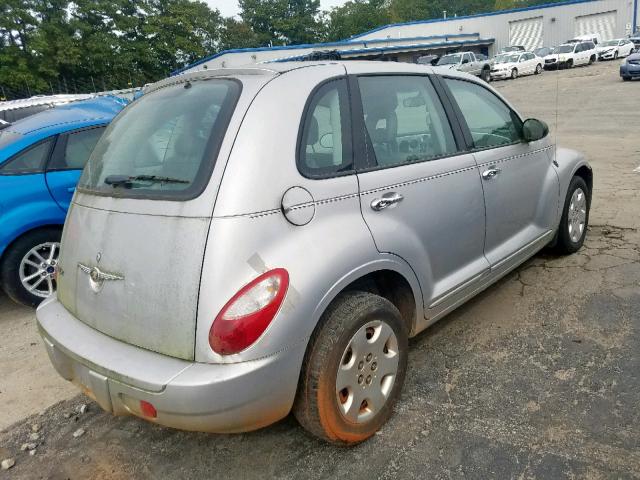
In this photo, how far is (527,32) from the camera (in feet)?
156

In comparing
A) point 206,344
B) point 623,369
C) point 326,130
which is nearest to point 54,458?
point 206,344

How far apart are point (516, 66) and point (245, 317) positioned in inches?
1278

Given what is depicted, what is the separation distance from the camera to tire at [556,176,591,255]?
4242mm

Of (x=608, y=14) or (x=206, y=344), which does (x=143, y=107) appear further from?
(x=608, y=14)

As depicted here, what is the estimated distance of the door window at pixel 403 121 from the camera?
2.60 m

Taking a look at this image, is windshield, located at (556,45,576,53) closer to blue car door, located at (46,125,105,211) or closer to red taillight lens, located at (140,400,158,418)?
blue car door, located at (46,125,105,211)

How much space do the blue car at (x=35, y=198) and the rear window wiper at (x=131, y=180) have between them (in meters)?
2.09

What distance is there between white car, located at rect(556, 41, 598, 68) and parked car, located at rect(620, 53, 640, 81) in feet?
35.2

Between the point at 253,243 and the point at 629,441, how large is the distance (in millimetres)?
1937

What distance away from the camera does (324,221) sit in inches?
86.2

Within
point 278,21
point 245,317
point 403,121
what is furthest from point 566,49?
point 278,21

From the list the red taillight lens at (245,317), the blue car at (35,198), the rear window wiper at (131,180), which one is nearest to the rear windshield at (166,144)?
the rear window wiper at (131,180)

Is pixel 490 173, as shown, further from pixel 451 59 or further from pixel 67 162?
pixel 451 59

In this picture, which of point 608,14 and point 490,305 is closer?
point 490,305
